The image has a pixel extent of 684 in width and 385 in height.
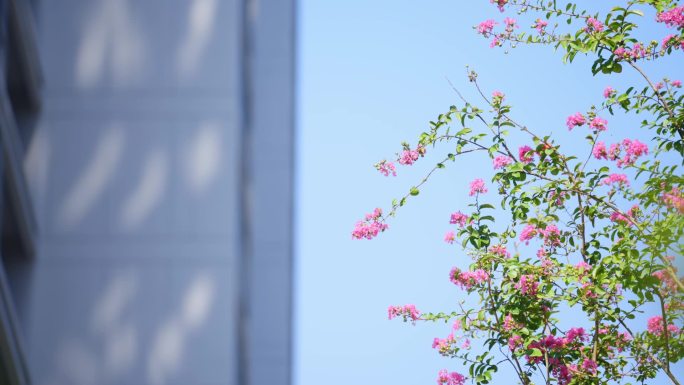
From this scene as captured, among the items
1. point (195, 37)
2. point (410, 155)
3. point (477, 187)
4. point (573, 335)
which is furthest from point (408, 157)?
point (195, 37)

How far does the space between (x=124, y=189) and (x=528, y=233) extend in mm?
2023

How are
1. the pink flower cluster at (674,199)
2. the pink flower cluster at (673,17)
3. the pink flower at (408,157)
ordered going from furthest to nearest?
1. the pink flower at (408,157)
2. the pink flower cluster at (673,17)
3. the pink flower cluster at (674,199)

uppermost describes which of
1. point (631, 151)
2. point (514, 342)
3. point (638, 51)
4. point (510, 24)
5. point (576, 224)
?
point (510, 24)

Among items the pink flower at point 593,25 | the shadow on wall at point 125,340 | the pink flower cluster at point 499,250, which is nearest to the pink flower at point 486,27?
the pink flower at point 593,25

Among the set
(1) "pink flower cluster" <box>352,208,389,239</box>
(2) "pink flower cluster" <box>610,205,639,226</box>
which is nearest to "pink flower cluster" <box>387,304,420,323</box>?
(1) "pink flower cluster" <box>352,208,389,239</box>

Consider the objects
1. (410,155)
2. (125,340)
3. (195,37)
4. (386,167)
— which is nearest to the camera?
(125,340)

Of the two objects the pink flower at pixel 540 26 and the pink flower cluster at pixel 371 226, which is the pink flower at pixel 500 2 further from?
the pink flower cluster at pixel 371 226

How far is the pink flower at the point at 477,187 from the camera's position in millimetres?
4391

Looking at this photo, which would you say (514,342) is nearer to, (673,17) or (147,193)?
(673,17)

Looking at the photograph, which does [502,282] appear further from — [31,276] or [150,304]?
[31,276]

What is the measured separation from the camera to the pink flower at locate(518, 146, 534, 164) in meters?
4.25

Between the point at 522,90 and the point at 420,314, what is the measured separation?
4.22 meters

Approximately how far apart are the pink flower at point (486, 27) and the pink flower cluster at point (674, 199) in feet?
4.00

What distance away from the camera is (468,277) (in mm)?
4340
